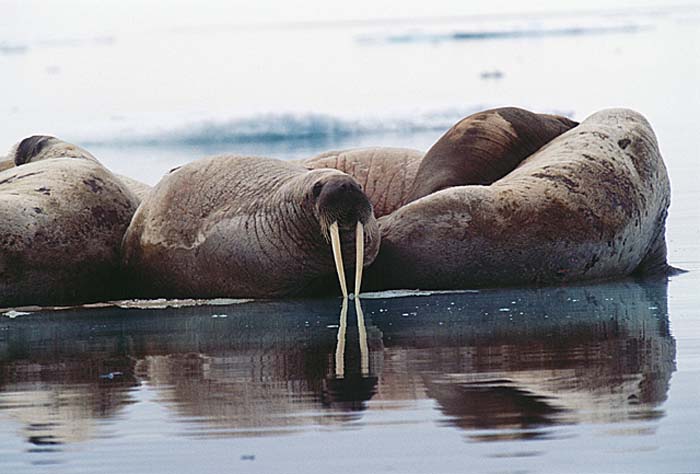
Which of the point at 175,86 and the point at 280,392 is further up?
the point at 175,86

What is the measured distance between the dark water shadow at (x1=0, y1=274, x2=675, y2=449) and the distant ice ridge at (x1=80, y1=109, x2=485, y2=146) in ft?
39.1

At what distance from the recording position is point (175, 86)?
2861 centimetres

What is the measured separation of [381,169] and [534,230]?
204 cm

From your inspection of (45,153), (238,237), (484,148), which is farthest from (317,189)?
(45,153)

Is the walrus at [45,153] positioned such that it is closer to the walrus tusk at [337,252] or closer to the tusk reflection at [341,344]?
the walrus tusk at [337,252]

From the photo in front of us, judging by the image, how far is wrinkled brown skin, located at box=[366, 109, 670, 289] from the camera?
8.31 m

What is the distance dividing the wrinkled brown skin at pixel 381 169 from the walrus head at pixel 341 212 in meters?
1.97

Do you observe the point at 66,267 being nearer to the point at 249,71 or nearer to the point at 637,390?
the point at 637,390

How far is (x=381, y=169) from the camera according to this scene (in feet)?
33.7

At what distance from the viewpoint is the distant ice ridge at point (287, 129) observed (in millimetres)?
20078

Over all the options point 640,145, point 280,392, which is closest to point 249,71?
point 640,145

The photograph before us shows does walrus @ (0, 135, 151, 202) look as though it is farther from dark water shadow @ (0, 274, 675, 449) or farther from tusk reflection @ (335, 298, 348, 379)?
tusk reflection @ (335, 298, 348, 379)

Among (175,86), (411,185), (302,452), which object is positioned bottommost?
(302,452)

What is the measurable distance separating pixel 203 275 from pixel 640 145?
263 cm
